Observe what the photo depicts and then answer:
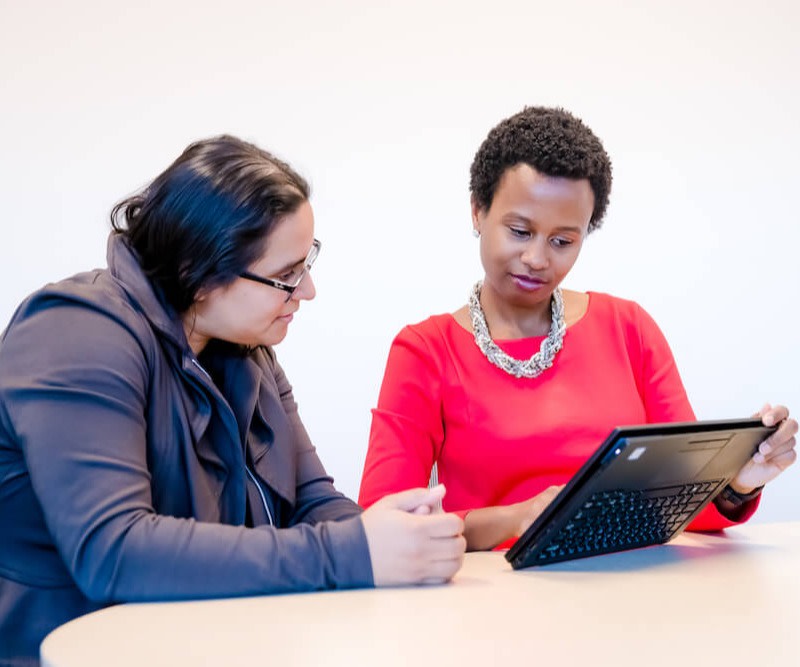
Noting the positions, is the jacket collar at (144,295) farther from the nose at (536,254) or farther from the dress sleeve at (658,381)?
the dress sleeve at (658,381)

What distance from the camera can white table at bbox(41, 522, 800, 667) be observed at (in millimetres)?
861

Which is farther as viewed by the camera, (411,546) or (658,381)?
(658,381)

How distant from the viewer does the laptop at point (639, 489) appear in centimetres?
110

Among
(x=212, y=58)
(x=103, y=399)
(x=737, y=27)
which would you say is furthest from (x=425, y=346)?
(x=737, y=27)

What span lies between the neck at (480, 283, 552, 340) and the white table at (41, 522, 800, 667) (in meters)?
0.65

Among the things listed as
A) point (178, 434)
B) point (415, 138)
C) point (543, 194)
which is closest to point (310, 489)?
point (178, 434)

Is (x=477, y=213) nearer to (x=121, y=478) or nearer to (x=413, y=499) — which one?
(x=413, y=499)

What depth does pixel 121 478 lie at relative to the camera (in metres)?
1.06

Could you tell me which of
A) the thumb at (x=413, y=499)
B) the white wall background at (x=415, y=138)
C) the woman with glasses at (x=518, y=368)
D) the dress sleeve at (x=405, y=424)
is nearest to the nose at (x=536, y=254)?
the woman with glasses at (x=518, y=368)

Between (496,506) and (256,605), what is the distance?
690 mm

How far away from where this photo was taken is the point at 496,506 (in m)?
1.64

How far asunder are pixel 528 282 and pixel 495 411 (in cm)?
23

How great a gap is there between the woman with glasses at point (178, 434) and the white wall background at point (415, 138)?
1203 mm

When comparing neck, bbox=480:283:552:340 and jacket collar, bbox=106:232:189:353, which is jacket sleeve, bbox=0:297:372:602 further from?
neck, bbox=480:283:552:340
